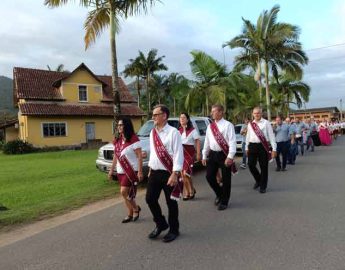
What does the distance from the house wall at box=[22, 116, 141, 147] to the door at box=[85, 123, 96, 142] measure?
0.91ft

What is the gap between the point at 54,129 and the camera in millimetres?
34219

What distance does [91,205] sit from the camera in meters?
8.51

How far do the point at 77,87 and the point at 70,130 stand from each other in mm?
4115

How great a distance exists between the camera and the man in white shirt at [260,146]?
28.7ft

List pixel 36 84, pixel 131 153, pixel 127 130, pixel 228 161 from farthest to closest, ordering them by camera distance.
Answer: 1. pixel 36 84
2. pixel 228 161
3. pixel 131 153
4. pixel 127 130

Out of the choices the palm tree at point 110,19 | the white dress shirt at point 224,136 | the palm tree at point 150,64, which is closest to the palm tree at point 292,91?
the palm tree at point 150,64

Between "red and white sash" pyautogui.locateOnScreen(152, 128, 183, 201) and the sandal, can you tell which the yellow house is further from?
"red and white sash" pyautogui.locateOnScreen(152, 128, 183, 201)

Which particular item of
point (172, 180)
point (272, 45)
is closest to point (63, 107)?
point (272, 45)

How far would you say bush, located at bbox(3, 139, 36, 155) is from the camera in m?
29.8

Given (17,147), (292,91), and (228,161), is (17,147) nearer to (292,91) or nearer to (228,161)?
(228,161)

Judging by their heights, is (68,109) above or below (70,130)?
above

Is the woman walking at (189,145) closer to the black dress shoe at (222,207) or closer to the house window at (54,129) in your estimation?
the black dress shoe at (222,207)

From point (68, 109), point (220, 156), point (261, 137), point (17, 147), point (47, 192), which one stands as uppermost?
point (68, 109)

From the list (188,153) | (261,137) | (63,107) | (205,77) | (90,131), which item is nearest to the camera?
(188,153)
